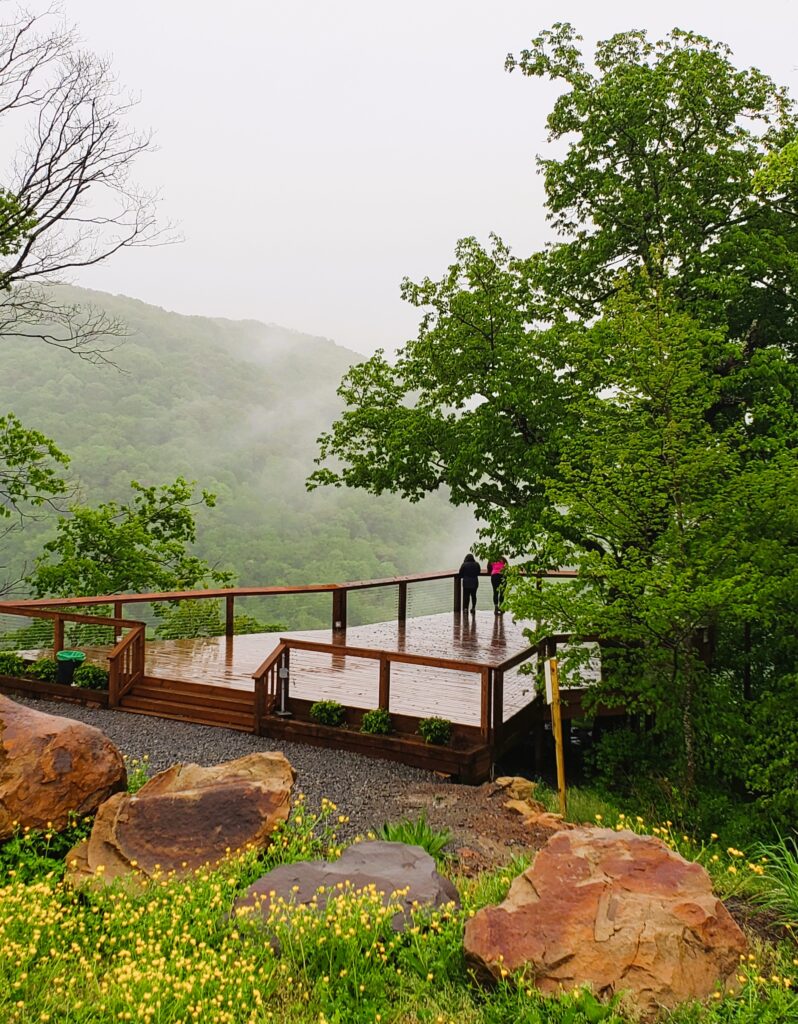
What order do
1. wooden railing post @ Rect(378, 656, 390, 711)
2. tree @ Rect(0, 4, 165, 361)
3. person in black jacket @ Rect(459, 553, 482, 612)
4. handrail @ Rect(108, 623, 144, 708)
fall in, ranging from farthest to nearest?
person in black jacket @ Rect(459, 553, 482, 612) < tree @ Rect(0, 4, 165, 361) < handrail @ Rect(108, 623, 144, 708) < wooden railing post @ Rect(378, 656, 390, 711)

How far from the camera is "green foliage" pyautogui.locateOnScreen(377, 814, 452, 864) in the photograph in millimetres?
5453

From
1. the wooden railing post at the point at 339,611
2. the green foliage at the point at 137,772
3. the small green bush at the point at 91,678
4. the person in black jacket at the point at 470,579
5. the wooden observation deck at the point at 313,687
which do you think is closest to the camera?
the green foliage at the point at 137,772

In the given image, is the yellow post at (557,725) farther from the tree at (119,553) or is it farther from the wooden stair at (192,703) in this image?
the tree at (119,553)

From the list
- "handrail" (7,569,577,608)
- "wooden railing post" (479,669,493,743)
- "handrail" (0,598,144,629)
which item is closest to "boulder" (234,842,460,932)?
"wooden railing post" (479,669,493,743)

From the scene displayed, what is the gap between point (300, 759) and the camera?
26.2 feet

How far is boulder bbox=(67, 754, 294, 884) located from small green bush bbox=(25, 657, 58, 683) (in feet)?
17.2

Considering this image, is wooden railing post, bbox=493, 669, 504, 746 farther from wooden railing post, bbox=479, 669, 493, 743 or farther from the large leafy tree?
the large leafy tree

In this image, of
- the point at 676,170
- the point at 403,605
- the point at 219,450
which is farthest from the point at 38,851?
the point at 219,450

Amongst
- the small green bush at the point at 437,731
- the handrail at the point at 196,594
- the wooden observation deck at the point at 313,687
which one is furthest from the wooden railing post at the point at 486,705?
the handrail at the point at 196,594

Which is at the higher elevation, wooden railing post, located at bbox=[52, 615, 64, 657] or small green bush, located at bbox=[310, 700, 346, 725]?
wooden railing post, located at bbox=[52, 615, 64, 657]

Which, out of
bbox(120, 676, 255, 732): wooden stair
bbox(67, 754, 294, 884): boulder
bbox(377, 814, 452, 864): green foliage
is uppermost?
bbox(67, 754, 294, 884): boulder

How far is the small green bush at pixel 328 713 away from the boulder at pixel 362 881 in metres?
3.78

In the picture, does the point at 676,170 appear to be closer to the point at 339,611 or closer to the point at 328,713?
the point at 339,611

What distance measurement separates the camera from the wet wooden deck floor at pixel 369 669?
8805mm
